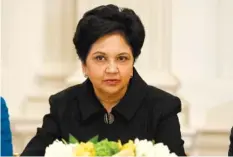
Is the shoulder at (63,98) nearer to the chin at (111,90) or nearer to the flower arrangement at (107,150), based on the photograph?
the chin at (111,90)

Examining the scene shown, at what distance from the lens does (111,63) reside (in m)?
1.77

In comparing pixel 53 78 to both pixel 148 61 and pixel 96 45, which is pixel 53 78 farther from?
pixel 96 45

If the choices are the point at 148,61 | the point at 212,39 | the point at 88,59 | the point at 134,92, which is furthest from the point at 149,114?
the point at 212,39

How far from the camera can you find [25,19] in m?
2.90

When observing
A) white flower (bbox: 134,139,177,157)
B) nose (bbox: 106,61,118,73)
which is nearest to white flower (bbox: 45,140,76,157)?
white flower (bbox: 134,139,177,157)

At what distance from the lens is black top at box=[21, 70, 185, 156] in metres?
1.87

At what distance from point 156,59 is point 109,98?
0.86m

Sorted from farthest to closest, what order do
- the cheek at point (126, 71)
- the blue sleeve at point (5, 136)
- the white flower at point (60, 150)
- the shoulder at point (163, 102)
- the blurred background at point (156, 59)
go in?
the blurred background at point (156, 59) → the shoulder at point (163, 102) → the cheek at point (126, 71) → the blue sleeve at point (5, 136) → the white flower at point (60, 150)

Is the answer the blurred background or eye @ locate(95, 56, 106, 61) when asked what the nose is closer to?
eye @ locate(95, 56, 106, 61)

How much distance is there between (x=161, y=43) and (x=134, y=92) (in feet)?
2.82

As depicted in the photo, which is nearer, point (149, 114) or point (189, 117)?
point (149, 114)

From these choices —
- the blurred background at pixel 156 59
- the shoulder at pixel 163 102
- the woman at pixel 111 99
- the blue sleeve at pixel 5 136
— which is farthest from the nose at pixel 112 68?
the blurred background at pixel 156 59

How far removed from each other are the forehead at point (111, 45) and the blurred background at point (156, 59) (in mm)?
886

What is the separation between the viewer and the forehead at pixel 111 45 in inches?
70.6
